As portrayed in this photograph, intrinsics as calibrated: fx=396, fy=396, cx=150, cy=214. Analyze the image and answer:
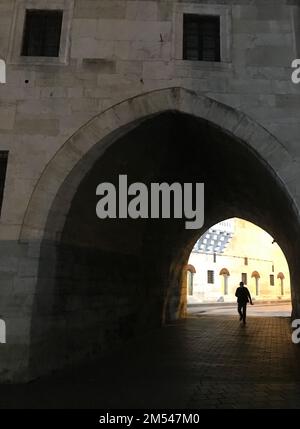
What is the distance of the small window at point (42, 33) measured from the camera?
7.42 metres

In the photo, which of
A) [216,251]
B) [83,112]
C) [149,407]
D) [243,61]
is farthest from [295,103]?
[216,251]

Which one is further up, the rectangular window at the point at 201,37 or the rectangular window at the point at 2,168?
the rectangular window at the point at 201,37

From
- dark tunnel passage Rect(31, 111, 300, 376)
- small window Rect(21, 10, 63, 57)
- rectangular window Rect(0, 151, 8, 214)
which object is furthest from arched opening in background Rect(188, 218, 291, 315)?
rectangular window Rect(0, 151, 8, 214)

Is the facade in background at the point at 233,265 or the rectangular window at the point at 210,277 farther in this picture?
the rectangular window at the point at 210,277

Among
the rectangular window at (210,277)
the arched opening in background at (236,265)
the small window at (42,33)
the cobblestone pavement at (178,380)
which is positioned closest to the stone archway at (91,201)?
the cobblestone pavement at (178,380)

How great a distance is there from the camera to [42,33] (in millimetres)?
7488

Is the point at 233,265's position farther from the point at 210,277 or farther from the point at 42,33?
the point at 42,33

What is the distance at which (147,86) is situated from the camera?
697cm

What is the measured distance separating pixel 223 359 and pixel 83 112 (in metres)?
5.28

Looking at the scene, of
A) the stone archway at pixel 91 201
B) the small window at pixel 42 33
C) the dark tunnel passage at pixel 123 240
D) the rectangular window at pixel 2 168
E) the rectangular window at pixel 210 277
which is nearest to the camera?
the stone archway at pixel 91 201

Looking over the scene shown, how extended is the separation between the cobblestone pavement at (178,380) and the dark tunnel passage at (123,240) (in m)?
0.58

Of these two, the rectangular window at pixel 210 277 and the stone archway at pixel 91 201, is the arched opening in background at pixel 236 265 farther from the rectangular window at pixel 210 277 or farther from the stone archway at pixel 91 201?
the stone archway at pixel 91 201

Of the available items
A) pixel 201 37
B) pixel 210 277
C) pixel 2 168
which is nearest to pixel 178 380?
pixel 2 168

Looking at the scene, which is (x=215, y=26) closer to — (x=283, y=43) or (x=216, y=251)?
(x=283, y=43)
